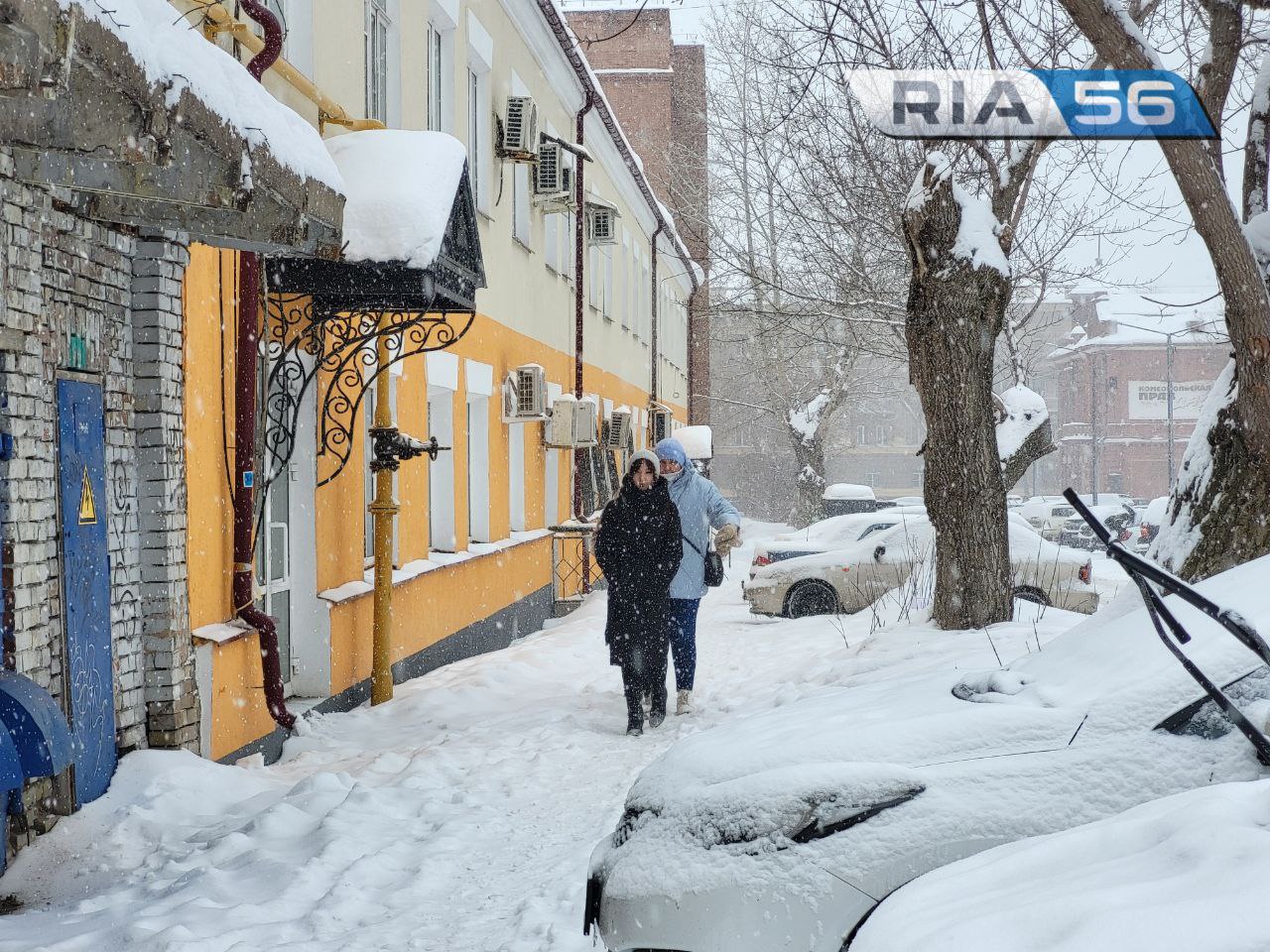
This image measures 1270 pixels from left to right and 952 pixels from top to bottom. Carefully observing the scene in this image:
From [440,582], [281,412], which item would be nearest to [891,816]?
[281,412]

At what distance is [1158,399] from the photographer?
67688 mm

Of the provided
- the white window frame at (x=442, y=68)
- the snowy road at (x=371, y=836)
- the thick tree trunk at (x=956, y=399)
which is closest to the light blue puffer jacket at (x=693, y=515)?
the snowy road at (x=371, y=836)

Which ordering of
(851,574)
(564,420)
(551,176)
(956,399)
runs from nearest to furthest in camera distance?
(956,399) → (551,176) → (851,574) → (564,420)

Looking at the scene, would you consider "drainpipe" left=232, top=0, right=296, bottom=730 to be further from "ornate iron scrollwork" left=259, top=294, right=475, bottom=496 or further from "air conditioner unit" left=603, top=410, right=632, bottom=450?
"air conditioner unit" left=603, top=410, right=632, bottom=450

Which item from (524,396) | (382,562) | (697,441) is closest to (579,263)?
(524,396)

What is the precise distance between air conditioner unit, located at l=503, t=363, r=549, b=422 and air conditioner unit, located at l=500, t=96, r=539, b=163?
2.21 m

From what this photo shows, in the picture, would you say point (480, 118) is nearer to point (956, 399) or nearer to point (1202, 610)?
point (956, 399)

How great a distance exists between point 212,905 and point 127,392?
8.31 feet

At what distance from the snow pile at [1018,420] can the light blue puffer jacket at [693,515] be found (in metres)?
6.88

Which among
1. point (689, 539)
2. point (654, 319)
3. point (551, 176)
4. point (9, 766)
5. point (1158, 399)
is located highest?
point (551, 176)

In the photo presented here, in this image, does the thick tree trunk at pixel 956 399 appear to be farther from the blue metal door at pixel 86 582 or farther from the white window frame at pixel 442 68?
the blue metal door at pixel 86 582

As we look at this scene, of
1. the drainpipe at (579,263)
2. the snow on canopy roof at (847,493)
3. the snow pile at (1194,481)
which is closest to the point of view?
the snow pile at (1194,481)

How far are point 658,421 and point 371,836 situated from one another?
24.8m

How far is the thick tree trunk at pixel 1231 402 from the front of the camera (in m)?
6.99
